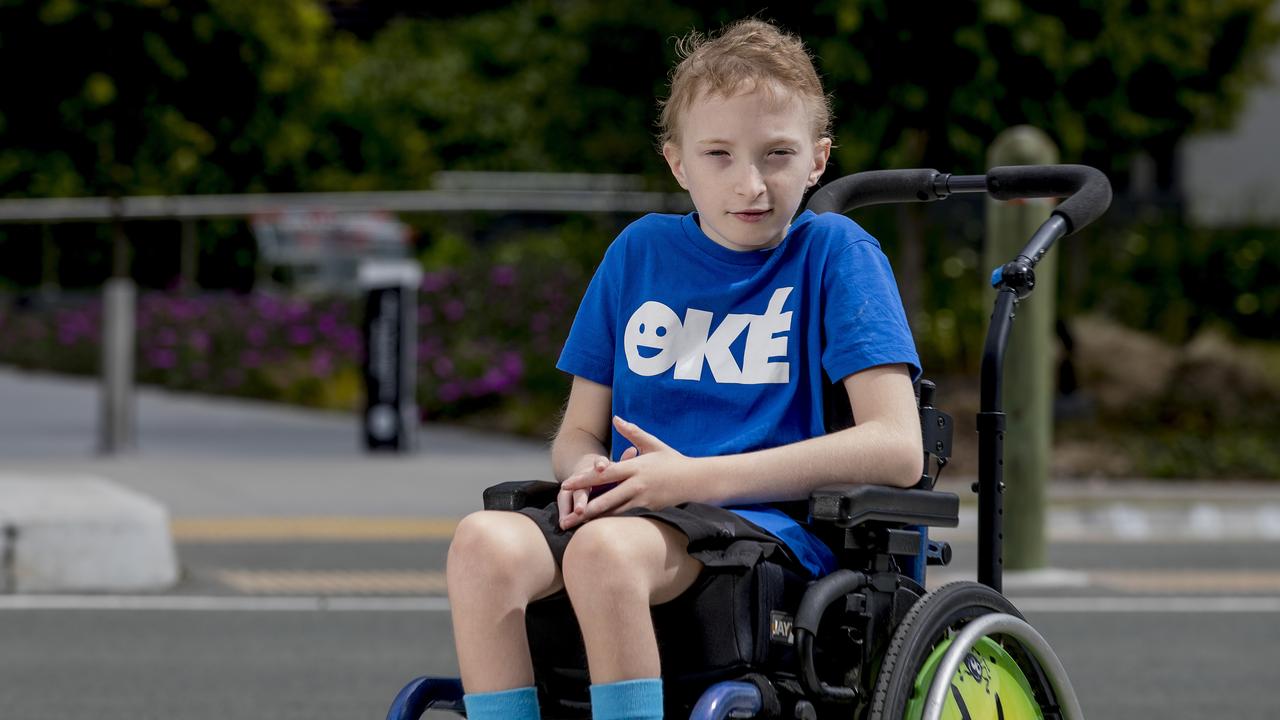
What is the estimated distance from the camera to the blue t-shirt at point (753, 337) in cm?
313

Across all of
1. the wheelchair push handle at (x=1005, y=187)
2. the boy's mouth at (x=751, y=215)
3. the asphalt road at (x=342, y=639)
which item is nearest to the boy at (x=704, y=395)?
the boy's mouth at (x=751, y=215)

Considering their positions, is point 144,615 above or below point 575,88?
below

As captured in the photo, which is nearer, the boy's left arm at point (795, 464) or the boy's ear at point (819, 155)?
the boy's left arm at point (795, 464)

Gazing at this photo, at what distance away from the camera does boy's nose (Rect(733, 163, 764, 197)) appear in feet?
10.2

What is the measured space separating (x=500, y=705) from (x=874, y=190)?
1239mm

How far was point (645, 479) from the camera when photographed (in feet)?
9.80

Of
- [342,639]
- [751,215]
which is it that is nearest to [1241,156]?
[342,639]

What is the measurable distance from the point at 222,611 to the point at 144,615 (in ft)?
0.93

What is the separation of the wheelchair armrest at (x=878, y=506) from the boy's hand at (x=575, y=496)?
0.31 m

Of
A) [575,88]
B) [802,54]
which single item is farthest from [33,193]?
[802,54]

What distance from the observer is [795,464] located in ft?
10.0

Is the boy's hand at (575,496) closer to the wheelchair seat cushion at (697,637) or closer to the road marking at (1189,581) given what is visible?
the wheelchair seat cushion at (697,637)

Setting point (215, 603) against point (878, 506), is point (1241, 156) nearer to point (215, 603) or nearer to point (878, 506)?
point (215, 603)

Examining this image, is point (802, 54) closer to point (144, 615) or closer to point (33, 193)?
point (144, 615)
